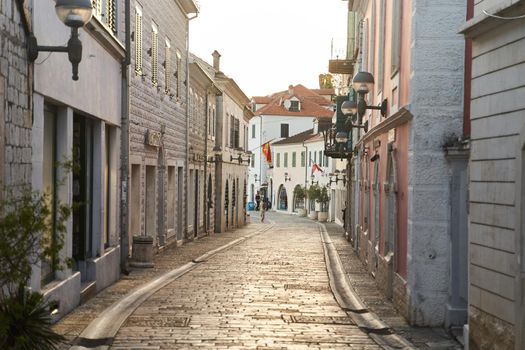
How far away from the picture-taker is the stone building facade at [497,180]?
26.6ft

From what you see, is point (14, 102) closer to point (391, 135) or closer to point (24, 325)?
point (24, 325)

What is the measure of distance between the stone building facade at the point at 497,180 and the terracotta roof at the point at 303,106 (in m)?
83.3

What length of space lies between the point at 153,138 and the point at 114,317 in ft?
33.9

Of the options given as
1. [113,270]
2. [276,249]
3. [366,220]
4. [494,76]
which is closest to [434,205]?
[494,76]

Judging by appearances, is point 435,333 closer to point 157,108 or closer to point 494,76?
point 494,76

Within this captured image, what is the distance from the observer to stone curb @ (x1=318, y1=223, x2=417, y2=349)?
36.3 feet

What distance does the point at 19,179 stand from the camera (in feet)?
32.4

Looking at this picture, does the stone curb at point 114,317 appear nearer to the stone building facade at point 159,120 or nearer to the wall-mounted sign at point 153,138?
the stone building facade at point 159,120

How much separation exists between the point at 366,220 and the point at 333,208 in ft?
126

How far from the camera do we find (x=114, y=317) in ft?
40.6

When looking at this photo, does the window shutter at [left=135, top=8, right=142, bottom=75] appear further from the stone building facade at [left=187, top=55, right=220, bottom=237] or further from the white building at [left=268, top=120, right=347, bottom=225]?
the white building at [left=268, top=120, right=347, bottom=225]

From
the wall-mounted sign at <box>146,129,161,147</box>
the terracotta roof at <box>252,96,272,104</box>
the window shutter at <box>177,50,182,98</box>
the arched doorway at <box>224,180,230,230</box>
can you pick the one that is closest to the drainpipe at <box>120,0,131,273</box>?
the wall-mounted sign at <box>146,129,161,147</box>

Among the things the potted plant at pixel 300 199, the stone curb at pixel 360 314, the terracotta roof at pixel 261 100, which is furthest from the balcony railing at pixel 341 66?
the terracotta roof at pixel 261 100

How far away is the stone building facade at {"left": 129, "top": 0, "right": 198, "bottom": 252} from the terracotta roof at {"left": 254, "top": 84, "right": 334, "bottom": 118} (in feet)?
212
